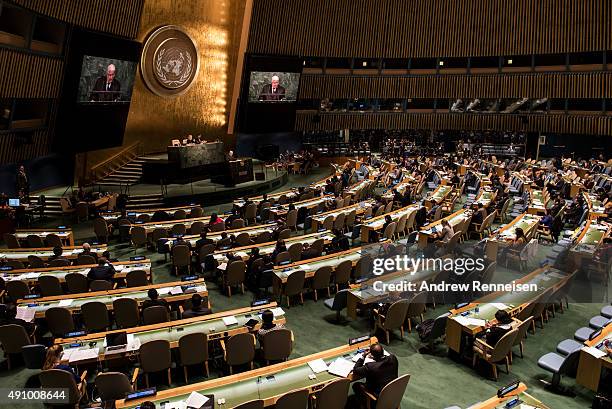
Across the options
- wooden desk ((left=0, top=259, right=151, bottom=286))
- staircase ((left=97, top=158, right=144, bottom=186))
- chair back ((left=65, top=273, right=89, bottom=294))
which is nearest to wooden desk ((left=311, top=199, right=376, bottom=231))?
wooden desk ((left=0, top=259, right=151, bottom=286))

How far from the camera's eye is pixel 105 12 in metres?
18.6

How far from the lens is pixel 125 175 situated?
71.3ft

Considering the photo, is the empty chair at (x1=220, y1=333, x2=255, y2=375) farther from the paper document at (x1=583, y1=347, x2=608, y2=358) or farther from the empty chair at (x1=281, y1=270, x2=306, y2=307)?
the paper document at (x1=583, y1=347, x2=608, y2=358)

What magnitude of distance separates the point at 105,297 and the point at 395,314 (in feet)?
17.6

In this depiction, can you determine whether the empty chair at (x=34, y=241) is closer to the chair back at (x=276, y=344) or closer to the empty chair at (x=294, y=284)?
the empty chair at (x=294, y=284)

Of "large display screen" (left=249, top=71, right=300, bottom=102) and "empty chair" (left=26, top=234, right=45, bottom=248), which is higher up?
"large display screen" (left=249, top=71, right=300, bottom=102)

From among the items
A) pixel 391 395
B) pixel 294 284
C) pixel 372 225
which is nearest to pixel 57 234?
pixel 294 284

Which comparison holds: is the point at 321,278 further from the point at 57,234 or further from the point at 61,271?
the point at 57,234

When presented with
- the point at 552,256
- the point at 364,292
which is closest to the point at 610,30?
the point at 552,256

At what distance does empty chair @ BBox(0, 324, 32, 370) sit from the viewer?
7.40m

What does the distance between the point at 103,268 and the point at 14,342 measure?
2.46 metres

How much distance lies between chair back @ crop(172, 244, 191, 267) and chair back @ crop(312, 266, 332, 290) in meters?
3.45

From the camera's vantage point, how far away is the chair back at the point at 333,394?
5.75 meters

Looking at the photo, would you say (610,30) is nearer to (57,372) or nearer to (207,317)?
(207,317)
